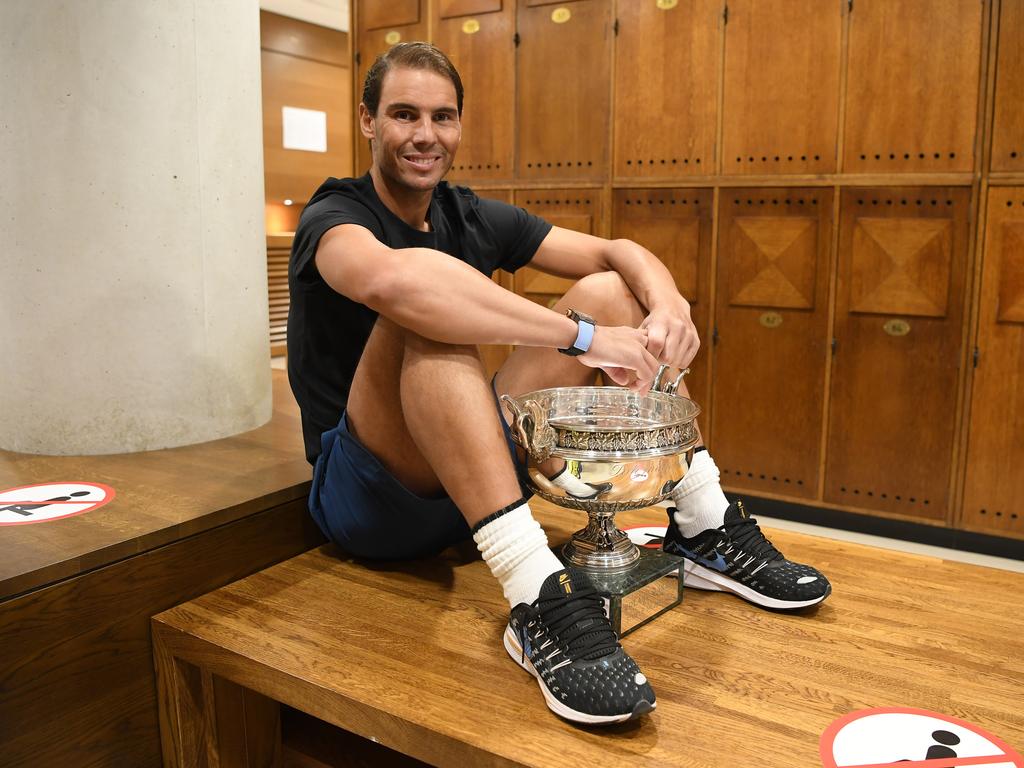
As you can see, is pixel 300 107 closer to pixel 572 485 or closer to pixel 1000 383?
pixel 1000 383

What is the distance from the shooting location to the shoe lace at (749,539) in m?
1.76

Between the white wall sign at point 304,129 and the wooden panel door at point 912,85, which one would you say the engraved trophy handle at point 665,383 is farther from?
the white wall sign at point 304,129

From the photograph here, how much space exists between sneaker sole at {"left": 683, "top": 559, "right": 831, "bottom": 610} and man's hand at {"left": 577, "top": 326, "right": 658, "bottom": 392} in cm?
40

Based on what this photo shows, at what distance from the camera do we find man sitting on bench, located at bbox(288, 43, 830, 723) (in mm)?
1473

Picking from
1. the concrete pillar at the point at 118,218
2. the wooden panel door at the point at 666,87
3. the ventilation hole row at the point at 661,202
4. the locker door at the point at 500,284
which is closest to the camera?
the concrete pillar at the point at 118,218

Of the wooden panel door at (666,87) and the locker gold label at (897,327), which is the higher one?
the wooden panel door at (666,87)

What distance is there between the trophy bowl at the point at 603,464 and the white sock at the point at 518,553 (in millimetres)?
161

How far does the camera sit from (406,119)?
1.95 metres

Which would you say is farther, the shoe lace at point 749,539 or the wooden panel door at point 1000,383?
the wooden panel door at point 1000,383

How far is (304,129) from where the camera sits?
25.0 ft

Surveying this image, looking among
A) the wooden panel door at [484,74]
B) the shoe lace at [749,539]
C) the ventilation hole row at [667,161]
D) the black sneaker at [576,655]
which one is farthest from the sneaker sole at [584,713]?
the wooden panel door at [484,74]

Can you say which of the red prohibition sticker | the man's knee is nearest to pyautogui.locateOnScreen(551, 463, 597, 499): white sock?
the man's knee

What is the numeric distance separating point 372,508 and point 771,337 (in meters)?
2.28

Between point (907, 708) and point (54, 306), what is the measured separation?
207cm
